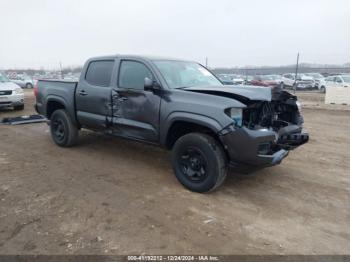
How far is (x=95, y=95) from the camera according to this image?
220 inches

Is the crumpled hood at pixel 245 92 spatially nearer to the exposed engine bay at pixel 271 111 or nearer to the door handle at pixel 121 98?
the exposed engine bay at pixel 271 111

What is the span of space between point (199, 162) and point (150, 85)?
1264 millimetres

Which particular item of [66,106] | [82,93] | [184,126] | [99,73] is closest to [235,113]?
[184,126]

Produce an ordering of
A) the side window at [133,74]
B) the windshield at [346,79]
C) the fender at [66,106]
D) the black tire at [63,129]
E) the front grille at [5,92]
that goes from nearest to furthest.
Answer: the side window at [133,74] < the fender at [66,106] < the black tire at [63,129] < the front grille at [5,92] < the windshield at [346,79]

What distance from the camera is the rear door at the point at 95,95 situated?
5434 mm

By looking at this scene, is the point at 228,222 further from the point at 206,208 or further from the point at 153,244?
the point at 153,244

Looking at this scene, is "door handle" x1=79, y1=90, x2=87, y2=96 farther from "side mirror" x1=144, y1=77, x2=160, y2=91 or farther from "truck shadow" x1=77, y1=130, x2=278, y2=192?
"side mirror" x1=144, y1=77, x2=160, y2=91

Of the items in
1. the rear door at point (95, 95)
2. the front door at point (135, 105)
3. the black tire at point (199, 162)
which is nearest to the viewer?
the black tire at point (199, 162)

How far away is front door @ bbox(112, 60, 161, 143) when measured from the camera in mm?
4684

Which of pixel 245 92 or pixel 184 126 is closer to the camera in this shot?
pixel 245 92

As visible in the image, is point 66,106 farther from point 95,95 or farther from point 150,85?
point 150,85

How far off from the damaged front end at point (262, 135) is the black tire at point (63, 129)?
3.60 metres

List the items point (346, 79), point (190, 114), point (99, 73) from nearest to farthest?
1. point (190, 114)
2. point (99, 73)
3. point (346, 79)

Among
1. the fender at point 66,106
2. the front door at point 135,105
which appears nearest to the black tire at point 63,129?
the fender at point 66,106
